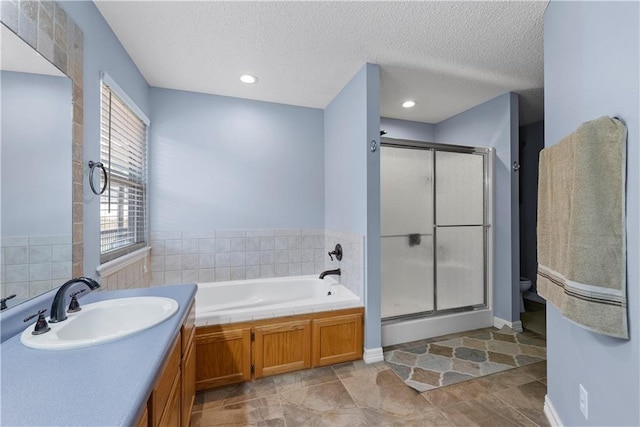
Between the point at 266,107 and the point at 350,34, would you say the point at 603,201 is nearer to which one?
the point at 350,34

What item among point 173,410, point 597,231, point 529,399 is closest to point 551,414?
point 529,399

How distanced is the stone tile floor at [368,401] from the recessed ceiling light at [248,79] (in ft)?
8.66

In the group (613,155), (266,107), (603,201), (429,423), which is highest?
(266,107)

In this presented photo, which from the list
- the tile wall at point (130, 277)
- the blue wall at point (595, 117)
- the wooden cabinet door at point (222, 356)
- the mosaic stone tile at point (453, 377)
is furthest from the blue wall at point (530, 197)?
the tile wall at point (130, 277)

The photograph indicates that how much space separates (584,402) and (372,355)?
4.54 feet

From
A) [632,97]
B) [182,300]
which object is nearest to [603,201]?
[632,97]

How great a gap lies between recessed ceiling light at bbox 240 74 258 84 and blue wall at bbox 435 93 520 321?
266 cm

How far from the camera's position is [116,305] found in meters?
1.39

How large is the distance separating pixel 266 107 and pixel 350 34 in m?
1.46

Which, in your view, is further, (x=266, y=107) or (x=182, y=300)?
(x=266, y=107)

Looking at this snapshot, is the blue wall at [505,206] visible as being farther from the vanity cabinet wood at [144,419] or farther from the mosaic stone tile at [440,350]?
the vanity cabinet wood at [144,419]

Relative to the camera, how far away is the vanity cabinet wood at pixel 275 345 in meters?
2.03

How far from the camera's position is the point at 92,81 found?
1.68 meters

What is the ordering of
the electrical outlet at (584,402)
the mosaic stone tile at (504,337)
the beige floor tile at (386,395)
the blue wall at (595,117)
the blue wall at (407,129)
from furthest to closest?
1. the blue wall at (407,129)
2. the mosaic stone tile at (504,337)
3. the beige floor tile at (386,395)
4. the electrical outlet at (584,402)
5. the blue wall at (595,117)
